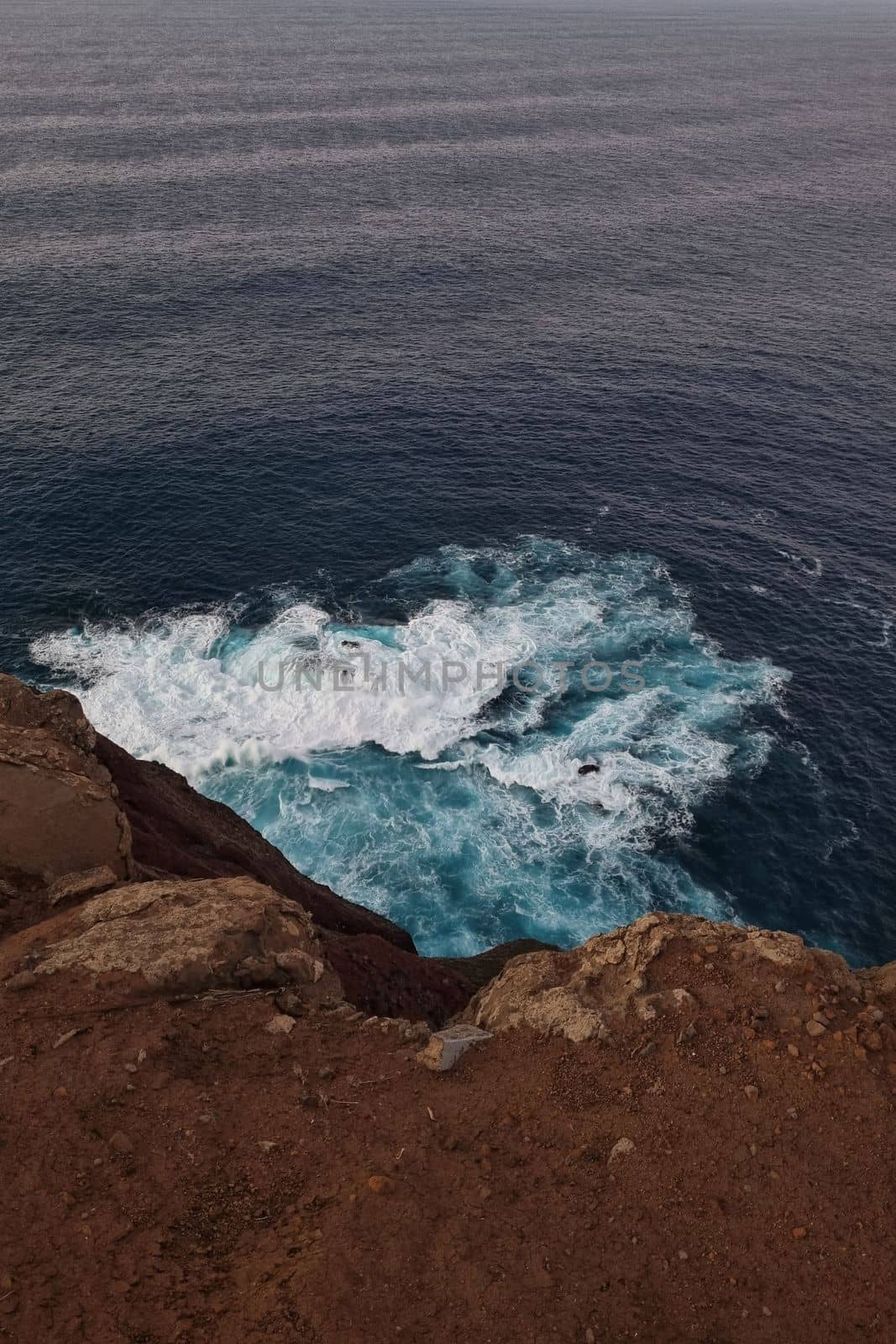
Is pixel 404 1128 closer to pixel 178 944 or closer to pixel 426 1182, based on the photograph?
pixel 426 1182

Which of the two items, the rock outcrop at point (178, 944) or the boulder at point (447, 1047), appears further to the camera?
the rock outcrop at point (178, 944)

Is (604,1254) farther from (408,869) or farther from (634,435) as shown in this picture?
(634,435)

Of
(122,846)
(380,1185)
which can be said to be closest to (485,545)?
(122,846)

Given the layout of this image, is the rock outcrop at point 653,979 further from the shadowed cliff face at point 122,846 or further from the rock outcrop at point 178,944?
the shadowed cliff face at point 122,846

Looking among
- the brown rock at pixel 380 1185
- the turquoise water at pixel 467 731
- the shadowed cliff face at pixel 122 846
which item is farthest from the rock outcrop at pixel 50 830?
the turquoise water at pixel 467 731

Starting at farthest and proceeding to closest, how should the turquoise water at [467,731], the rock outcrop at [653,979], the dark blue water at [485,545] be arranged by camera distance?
the dark blue water at [485,545], the turquoise water at [467,731], the rock outcrop at [653,979]

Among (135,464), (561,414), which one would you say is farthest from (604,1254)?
(561,414)
